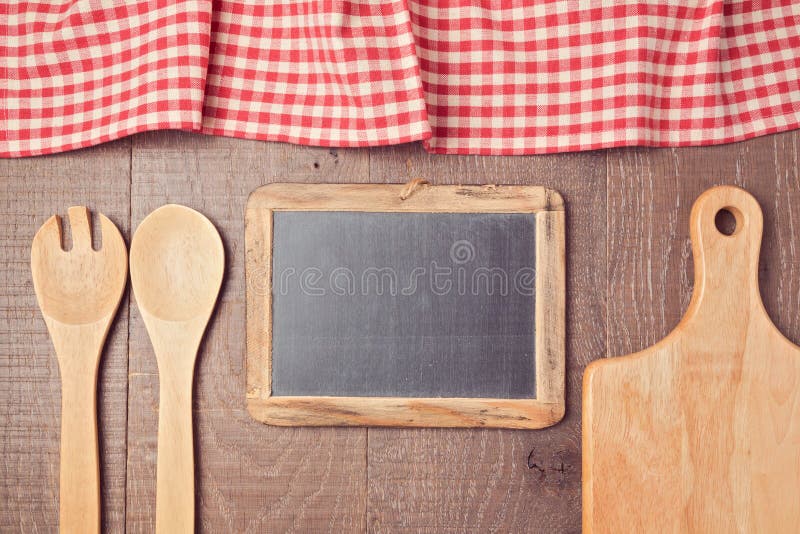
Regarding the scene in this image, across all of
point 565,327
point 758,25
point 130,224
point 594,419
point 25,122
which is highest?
point 758,25

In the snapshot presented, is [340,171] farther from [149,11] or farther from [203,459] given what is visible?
[203,459]

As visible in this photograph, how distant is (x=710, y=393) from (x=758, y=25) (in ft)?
1.44

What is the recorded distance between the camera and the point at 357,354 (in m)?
0.70

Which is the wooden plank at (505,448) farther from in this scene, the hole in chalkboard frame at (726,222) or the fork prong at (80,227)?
the fork prong at (80,227)

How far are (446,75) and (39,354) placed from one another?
60 centimetres

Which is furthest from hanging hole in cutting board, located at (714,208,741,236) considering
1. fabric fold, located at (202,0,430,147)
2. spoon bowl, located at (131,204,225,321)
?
spoon bowl, located at (131,204,225,321)

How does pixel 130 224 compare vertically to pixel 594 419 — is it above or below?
above

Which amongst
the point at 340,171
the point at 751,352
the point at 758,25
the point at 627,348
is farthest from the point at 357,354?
the point at 758,25

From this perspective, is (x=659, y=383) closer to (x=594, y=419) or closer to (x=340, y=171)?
(x=594, y=419)

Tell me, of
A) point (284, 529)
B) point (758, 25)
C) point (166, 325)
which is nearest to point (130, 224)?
point (166, 325)

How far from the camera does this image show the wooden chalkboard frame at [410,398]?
69 centimetres

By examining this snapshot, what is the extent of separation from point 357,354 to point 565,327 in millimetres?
253

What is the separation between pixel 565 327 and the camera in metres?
0.69

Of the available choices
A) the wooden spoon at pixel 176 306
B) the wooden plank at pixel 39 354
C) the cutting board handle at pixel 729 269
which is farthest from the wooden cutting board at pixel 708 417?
the wooden plank at pixel 39 354
